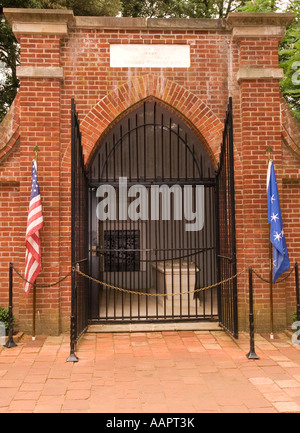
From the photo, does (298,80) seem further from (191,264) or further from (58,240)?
(58,240)

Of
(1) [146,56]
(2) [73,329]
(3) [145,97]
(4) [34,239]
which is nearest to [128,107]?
(3) [145,97]

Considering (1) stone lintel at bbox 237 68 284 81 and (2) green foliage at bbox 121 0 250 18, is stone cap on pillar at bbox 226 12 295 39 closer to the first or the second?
(1) stone lintel at bbox 237 68 284 81

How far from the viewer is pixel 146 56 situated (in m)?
7.13

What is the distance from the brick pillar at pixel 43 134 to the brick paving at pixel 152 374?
1.74 feet

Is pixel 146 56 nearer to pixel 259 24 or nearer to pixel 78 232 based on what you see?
pixel 259 24

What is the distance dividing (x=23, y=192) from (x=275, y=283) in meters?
4.07

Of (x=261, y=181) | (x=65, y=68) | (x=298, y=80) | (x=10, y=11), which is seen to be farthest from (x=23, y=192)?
(x=298, y=80)

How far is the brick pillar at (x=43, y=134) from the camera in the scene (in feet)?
22.1

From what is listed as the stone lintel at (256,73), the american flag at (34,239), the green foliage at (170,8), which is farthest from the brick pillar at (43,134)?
the green foliage at (170,8)

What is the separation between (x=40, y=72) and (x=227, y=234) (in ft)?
12.3

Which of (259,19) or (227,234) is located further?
(259,19)

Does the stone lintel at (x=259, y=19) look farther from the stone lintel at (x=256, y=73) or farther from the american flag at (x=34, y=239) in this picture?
the american flag at (x=34, y=239)

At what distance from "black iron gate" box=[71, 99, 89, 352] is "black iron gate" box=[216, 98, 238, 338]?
2116 millimetres

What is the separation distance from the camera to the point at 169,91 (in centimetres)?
711
